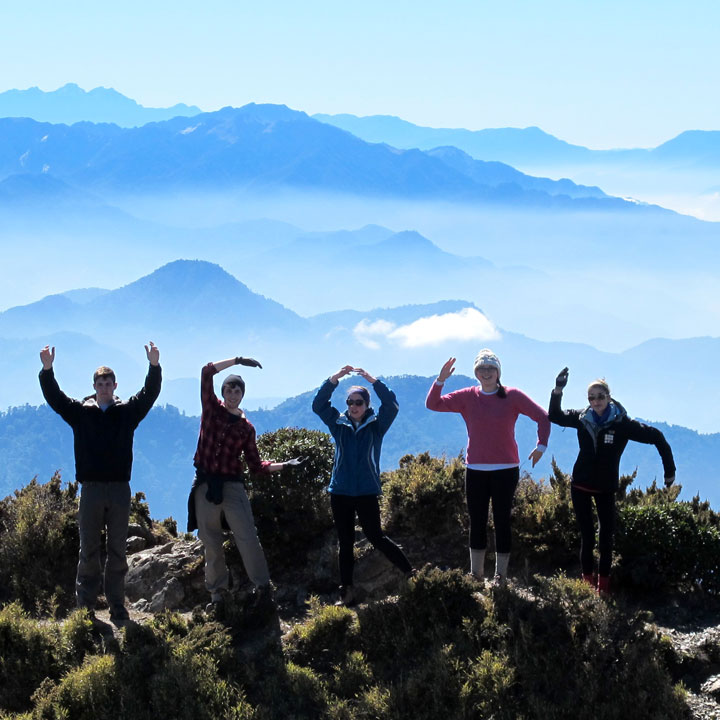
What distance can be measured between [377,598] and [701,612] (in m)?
3.65

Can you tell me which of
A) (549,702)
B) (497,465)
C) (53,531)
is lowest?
(549,702)

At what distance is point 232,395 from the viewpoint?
929cm

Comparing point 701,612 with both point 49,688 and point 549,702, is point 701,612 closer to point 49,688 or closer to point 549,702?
point 549,702

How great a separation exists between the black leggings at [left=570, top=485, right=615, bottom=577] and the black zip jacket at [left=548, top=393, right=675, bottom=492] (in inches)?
4.8

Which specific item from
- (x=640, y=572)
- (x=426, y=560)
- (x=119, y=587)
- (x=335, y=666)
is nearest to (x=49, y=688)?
(x=119, y=587)

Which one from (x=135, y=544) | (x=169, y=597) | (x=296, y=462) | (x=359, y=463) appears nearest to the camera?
(x=359, y=463)

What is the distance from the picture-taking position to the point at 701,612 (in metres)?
9.45

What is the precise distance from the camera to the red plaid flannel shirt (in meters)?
9.35

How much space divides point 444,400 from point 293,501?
2.81m

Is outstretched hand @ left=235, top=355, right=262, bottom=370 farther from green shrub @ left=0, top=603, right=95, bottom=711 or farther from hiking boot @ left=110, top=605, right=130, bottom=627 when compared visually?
green shrub @ left=0, top=603, right=95, bottom=711

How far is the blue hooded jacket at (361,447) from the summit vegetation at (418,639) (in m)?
1.25

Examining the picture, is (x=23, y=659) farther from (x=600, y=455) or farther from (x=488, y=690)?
(x=600, y=455)

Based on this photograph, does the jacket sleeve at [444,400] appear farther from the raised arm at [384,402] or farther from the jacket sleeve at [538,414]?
the jacket sleeve at [538,414]

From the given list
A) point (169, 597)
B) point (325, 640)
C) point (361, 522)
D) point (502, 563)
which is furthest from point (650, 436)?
point (169, 597)
